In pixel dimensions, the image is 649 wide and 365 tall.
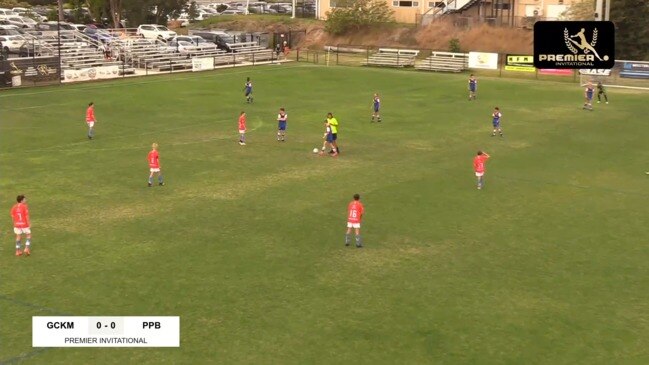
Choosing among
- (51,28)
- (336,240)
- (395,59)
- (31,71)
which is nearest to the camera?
(336,240)

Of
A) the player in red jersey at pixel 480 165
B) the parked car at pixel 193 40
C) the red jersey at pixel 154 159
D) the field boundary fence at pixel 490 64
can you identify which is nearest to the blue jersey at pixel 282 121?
the red jersey at pixel 154 159

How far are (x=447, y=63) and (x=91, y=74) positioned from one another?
3173 centimetres

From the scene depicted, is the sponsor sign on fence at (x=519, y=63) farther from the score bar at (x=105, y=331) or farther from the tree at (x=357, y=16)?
the score bar at (x=105, y=331)

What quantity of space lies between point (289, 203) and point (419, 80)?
124 feet

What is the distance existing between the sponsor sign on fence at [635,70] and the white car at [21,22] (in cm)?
5958

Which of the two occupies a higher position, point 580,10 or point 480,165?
point 580,10

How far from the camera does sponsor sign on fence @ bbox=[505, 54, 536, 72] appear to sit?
63219 mm

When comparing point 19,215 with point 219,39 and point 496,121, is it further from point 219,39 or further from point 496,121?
point 219,39

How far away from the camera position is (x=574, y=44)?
6.66 metres

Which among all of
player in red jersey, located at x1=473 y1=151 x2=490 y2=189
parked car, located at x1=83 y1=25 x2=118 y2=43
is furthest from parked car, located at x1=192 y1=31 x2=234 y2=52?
player in red jersey, located at x1=473 y1=151 x2=490 y2=189

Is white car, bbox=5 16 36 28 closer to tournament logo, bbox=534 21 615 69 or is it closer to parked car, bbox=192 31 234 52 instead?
parked car, bbox=192 31 234 52

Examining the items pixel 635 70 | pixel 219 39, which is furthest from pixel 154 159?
pixel 219 39

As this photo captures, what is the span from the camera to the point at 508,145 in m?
33.8

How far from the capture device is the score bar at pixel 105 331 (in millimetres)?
13656
